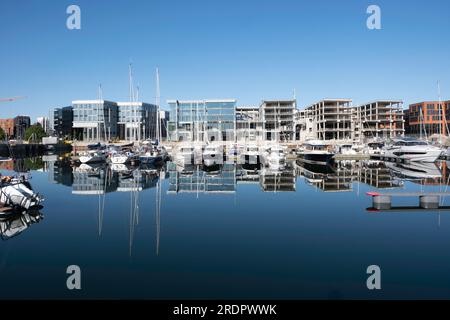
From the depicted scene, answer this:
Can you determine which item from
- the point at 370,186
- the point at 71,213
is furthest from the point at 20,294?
the point at 370,186

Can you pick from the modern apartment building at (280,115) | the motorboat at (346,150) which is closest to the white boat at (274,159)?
the motorboat at (346,150)

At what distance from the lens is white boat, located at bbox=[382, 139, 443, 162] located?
66.8m

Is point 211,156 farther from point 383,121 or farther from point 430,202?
point 383,121

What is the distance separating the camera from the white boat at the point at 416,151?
66.8 metres

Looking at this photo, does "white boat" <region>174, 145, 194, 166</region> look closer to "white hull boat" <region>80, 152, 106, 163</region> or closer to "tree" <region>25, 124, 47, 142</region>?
"white hull boat" <region>80, 152, 106, 163</region>

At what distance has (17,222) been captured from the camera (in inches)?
945

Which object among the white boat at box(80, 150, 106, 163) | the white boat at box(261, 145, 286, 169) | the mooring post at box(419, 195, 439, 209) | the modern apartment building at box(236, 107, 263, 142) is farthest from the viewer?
the modern apartment building at box(236, 107, 263, 142)

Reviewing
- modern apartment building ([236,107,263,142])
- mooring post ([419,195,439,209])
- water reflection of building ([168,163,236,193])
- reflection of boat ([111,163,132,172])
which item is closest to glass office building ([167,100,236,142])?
modern apartment building ([236,107,263,142])

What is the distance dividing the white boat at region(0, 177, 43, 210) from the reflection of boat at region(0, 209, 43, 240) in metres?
0.70

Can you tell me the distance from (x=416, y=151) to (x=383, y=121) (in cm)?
7276

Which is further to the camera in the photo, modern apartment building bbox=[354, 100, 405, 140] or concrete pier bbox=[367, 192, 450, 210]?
modern apartment building bbox=[354, 100, 405, 140]

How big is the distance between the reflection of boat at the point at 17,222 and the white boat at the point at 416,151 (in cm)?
6304

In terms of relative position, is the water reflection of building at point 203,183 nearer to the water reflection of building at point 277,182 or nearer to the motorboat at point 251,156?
the water reflection of building at point 277,182
